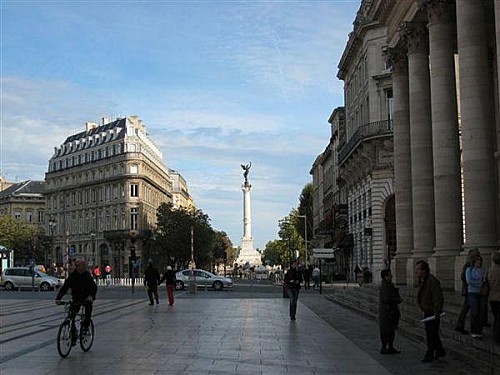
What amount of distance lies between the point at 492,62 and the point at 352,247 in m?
42.2

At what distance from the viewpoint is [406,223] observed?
33.3 metres

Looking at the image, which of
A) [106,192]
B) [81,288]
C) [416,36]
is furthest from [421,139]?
[106,192]

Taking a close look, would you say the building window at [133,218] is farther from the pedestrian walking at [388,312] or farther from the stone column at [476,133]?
the pedestrian walking at [388,312]

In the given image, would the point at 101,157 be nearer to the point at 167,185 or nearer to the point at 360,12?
the point at 167,185

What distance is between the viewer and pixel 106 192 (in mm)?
123250

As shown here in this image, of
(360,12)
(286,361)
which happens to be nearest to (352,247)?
(360,12)

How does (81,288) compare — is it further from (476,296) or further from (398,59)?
(398,59)

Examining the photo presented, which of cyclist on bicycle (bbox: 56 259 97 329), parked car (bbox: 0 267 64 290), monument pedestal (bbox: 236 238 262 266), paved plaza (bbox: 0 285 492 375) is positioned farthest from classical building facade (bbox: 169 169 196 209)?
cyclist on bicycle (bbox: 56 259 97 329)

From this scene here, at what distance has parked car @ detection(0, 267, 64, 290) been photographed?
60372 millimetres

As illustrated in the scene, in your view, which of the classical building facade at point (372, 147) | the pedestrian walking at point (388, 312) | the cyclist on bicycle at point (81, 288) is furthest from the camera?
the classical building facade at point (372, 147)

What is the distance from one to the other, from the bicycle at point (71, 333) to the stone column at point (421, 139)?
16918 mm

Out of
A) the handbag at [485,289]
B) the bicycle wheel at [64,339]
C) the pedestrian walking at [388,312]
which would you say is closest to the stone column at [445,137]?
the handbag at [485,289]

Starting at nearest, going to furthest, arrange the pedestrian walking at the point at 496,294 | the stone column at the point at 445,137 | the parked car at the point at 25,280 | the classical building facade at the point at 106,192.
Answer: the pedestrian walking at the point at 496,294 < the stone column at the point at 445,137 < the parked car at the point at 25,280 < the classical building facade at the point at 106,192

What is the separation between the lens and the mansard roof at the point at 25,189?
149 metres
